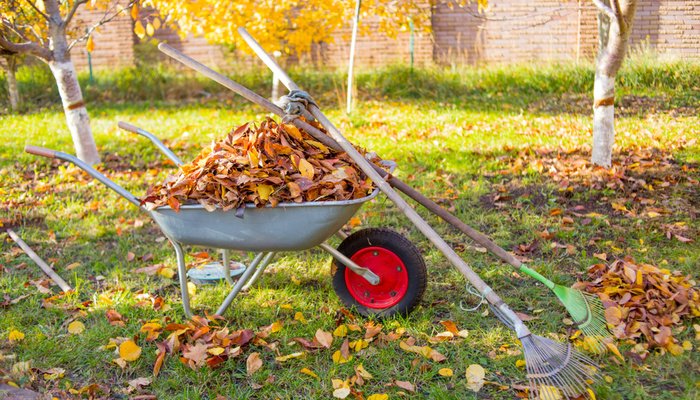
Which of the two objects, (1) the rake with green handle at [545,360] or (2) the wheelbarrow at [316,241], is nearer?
(1) the rake with green handle at [545,360]

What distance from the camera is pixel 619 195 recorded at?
4.00 meters

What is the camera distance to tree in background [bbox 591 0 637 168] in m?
4.02

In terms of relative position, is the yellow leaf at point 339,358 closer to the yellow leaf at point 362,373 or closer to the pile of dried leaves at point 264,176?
the yellow leaf at point 362,373

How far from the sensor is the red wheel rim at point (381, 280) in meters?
2.60

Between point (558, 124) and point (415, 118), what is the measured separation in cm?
191

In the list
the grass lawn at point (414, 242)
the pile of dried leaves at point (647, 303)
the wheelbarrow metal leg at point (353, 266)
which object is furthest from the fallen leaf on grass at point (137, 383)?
the pile of dried leaves at point (647, 303)

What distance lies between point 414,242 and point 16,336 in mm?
2413

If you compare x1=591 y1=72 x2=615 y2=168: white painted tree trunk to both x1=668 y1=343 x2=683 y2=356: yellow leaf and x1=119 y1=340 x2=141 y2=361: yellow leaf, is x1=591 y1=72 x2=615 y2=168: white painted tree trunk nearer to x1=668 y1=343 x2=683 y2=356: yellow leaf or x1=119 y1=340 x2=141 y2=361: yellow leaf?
x1=668 y1=343 x2=683 y2=356: yellow leaf

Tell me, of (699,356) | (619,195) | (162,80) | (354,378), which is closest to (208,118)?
(162,80)

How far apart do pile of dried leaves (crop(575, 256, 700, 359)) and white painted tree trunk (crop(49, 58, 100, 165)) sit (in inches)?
192

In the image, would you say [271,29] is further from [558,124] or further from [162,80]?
[558,124]

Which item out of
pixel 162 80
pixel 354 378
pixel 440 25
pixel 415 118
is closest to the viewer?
pixel 354 378

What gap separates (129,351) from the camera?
7.71 ft

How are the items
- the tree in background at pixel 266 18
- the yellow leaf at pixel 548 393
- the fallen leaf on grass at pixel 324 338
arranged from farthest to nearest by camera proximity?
1. the tree in background at pixel 266 18
2. the fallen leaf on grass at pixel 324 338
3. the yellow leaf at pixel 548 393
